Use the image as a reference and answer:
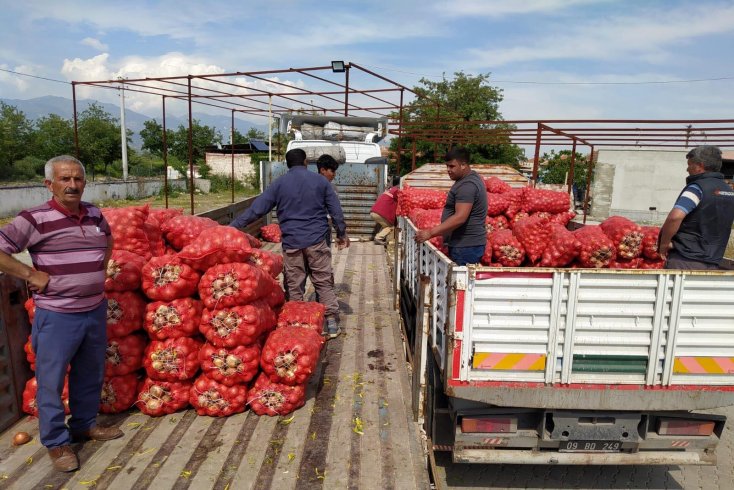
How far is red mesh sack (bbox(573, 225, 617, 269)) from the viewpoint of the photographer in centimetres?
385

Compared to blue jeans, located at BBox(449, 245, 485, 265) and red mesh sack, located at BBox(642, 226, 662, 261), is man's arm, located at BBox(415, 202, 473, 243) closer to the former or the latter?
blue jeans, located at BBox(449, 245, 485, 265)

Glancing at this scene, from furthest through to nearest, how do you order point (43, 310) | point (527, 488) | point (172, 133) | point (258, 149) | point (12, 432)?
point (172, 133) < point (258, 149) < point (527, 488) < point (12, 432) < point (43, 310)

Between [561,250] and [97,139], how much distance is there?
48.9m

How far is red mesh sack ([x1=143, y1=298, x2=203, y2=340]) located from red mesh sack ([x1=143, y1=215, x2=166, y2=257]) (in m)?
0.84

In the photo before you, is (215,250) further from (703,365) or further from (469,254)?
(703,365)

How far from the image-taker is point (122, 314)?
3.31 metres

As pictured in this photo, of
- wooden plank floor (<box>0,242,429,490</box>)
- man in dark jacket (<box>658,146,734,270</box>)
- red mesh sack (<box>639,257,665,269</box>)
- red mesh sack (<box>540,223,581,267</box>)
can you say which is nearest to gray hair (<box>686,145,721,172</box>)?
man in dark jacket (<box>658,146,734,270</box>)

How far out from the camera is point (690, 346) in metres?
2.91

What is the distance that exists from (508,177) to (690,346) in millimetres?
7052

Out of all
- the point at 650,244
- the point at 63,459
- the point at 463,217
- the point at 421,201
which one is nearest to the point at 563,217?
the point at 650,244

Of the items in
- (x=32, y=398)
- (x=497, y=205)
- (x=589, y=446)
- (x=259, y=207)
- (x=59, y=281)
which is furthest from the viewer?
(x=497, y=205)

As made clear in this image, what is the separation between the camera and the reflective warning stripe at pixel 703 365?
293 centimetres

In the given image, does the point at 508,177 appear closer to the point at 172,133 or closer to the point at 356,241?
the point at 356,241

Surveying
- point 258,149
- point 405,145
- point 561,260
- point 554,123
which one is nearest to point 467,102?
point 405,145
